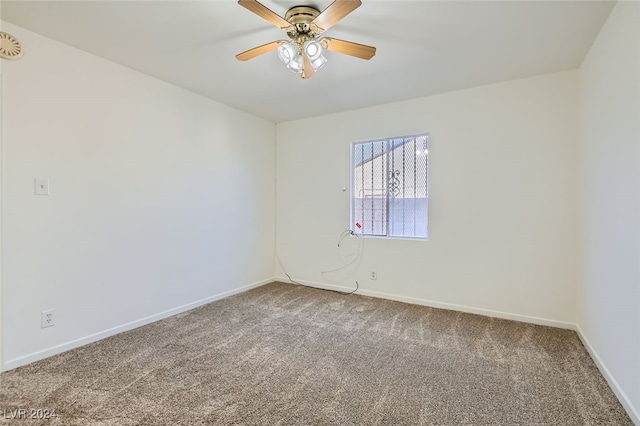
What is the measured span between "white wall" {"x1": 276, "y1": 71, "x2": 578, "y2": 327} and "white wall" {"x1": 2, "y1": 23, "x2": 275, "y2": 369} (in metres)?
1.68

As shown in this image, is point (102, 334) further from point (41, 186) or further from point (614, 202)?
point (614, 202)

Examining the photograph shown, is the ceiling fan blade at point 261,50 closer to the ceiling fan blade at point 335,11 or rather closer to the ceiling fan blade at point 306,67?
the ceiling fan blade at point 306,67

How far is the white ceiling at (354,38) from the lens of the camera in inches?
76.1

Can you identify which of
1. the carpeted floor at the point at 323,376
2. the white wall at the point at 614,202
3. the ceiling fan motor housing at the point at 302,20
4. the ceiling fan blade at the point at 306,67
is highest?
the ceiling fan motor housing at the point at 302,20

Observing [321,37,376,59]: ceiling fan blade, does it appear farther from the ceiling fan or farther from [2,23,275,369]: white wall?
[2,23,275,369]: white wall

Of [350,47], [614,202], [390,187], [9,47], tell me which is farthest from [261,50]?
[614,202]

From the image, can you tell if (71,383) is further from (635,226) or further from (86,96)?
(635,226)

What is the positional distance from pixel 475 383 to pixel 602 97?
7.37 ft

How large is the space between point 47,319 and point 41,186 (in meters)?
1.03

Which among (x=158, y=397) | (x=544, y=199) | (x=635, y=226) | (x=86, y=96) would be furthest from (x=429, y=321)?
(x=86, y=96)

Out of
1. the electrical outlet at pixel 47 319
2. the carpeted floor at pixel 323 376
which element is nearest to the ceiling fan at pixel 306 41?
the carpeted floor at pixel 323 376

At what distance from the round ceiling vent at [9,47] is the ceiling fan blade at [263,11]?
1.78 m

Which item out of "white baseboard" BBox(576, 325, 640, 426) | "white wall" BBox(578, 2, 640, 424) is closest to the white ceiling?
"white wall" BBox(578, 2, 640, 424)

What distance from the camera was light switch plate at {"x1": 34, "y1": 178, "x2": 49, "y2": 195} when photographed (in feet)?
7.30
